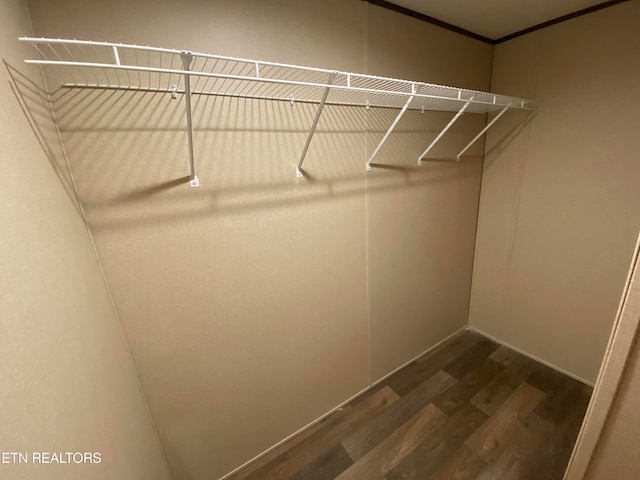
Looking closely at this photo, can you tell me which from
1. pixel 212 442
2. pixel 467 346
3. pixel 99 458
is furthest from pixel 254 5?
pixel 467 346

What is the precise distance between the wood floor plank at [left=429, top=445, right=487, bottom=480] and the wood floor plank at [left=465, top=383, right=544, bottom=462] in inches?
1.7

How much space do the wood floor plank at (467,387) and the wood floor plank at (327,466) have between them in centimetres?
72

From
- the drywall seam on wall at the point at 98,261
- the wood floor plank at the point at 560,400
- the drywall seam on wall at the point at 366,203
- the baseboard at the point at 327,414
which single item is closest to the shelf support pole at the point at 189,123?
the drywall seam on wall at the point at 98,261

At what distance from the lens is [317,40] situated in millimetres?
1179

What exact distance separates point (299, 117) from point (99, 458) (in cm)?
134

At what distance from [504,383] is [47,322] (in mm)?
2507

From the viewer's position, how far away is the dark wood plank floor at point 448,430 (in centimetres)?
139

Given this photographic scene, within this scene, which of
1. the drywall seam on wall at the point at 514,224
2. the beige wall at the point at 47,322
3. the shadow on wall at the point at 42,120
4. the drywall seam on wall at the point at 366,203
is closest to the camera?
the beige wall at the point at 47,322

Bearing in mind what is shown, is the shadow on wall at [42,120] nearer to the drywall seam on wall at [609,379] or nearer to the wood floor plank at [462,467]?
the drywall seam on wall at [609,379]

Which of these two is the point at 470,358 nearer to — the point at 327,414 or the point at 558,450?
the point at 558,450

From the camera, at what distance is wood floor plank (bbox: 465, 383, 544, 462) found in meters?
Answer: 1.46

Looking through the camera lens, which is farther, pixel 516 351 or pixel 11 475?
pixel 516 351

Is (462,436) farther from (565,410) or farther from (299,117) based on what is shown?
(299,117)

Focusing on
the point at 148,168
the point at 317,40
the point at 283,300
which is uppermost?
the point at 317,40
